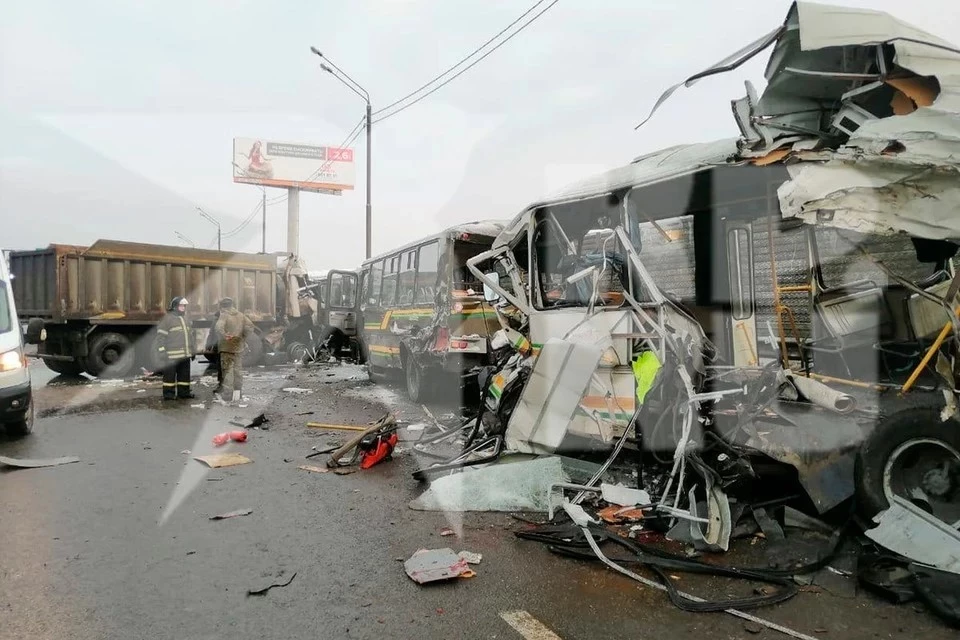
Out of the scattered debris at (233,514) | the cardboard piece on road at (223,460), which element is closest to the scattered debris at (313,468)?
the cardboard piece on road at (223,460)

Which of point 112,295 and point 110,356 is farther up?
point 112,295

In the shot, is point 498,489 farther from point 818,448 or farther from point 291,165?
point 291,165

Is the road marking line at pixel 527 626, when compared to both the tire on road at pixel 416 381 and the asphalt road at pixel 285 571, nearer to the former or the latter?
the asphalt road at pixel 285 571

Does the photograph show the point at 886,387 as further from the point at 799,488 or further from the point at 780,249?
the point at 780,249

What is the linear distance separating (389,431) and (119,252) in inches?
419

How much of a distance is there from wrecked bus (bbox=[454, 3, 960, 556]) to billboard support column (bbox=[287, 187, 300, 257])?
38.5m

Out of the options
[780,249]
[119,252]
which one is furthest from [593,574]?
[119,252]

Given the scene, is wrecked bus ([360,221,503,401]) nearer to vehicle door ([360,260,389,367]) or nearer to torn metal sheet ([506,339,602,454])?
vehicle door ([360,260,389,367])

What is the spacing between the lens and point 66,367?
13.2m

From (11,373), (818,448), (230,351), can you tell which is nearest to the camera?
(818,448)

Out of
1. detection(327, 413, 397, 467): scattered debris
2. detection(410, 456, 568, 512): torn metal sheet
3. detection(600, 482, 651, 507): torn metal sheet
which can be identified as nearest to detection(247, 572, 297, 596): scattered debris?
detection(410, 456, 568, 512): torn metal sheet

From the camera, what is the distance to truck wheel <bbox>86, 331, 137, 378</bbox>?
12898 millimetres

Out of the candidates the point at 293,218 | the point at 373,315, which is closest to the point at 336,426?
the point at 373,315

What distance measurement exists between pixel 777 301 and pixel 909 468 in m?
1.57
